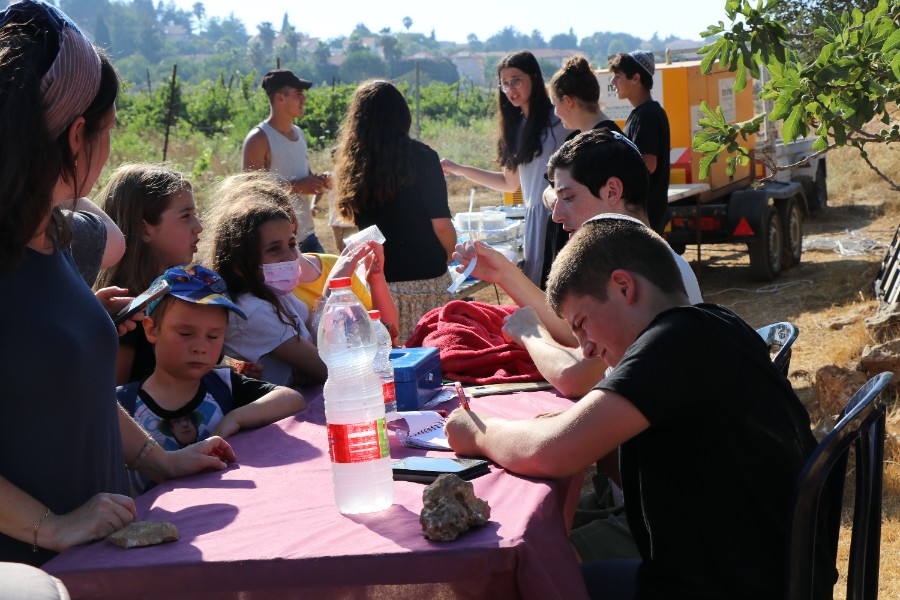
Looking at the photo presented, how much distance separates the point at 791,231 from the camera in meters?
9.74

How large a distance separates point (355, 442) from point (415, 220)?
9.37 feet

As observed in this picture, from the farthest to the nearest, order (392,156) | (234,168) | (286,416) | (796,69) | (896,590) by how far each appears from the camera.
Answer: (234,168) < (392,156) < (896,590) < (796,69) < (286,416)

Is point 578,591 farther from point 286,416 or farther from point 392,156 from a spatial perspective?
point 392,156

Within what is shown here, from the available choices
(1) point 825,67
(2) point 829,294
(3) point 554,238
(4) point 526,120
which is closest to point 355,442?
(1) point 825,67

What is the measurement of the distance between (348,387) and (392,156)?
8.59ft

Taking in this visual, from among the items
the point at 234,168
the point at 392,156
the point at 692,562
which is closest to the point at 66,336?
the point at 692,562

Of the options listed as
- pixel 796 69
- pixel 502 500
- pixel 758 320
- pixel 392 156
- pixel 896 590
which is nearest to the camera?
pixel 502 500

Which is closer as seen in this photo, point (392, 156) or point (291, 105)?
point (392, 156)

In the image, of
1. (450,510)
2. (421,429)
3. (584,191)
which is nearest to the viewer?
(450,510)

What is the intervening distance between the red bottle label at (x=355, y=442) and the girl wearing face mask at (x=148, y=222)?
149cm

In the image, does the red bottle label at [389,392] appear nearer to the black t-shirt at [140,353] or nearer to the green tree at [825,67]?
the black t-shirt at [140,353]

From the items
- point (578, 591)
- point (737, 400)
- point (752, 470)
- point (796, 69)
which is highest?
point (796, 69)

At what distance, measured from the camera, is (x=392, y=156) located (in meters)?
4.53

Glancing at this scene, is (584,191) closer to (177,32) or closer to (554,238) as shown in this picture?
(554,238)
